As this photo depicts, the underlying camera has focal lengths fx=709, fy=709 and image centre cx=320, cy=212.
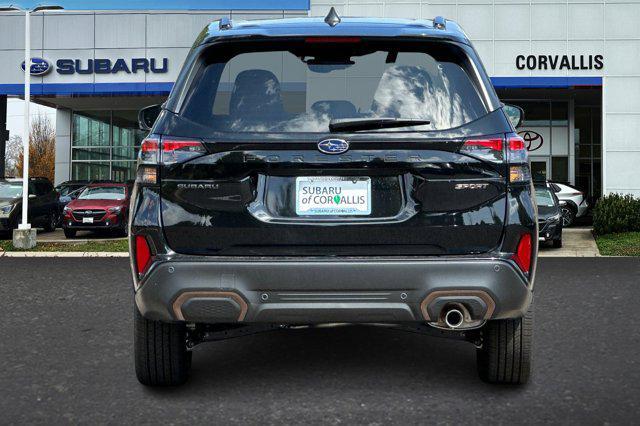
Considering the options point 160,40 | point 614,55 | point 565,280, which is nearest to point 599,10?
point 614,55

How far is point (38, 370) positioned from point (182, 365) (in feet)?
3.68

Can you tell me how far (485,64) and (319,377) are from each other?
2149 cm

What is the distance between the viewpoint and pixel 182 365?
3836 mm

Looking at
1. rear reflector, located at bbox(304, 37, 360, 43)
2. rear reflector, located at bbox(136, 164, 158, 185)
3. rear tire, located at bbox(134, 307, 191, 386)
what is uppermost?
rear reflector, located at bbox(304, 37, 360, 43)

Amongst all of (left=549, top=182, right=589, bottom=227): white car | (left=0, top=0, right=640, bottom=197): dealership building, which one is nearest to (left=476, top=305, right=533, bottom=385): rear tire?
(left=549, top=182, right=589, bottom=227): white car

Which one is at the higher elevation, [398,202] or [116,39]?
A: [116,39]

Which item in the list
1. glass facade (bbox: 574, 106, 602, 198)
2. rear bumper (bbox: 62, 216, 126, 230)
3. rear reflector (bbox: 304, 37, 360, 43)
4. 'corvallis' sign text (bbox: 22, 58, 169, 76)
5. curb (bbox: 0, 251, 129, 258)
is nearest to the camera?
rear reflector (bbox: 304, 37, 360, 43)

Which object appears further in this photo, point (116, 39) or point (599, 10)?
point (116, 39)

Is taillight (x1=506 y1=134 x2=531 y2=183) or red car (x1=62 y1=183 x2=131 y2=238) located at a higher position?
taillight (x1=506 y1=134 x2=531 y2=183)

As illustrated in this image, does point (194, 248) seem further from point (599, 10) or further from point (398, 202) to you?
point (599, 10)

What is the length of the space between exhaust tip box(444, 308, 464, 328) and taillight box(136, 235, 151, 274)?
55.8 inches

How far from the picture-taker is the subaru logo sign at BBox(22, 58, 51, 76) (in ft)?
91.6

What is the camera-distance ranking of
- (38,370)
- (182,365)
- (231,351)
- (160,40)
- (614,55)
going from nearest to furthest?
(182,365) < (38,370) < (231,351) < (614,55) < (160,40)

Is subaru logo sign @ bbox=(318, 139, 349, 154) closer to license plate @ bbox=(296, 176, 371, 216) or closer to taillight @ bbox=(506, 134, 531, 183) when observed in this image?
license plate @ bbox=(296, 176, 371, 216)
